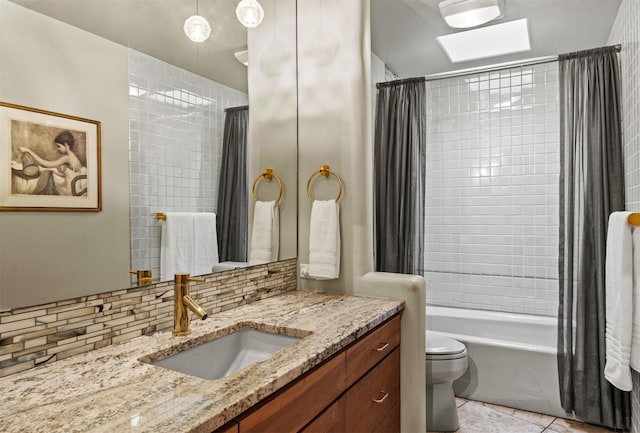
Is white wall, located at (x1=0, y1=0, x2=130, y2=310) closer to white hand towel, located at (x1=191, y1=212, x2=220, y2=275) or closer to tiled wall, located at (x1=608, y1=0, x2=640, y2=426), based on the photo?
white hand towel, located at (x1=191, y1=212, x2=220, y2=275)

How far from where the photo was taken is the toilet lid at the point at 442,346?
236cm

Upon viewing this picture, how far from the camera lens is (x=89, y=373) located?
102 centimetres

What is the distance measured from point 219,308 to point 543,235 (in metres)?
2.68

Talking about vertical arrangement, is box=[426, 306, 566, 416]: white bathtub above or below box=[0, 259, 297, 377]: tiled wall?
below

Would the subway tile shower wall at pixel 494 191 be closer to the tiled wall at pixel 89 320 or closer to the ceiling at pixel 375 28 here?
the ceiling at pixel 375 28

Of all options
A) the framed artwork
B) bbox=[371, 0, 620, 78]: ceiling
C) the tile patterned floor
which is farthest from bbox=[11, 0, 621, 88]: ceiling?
the tile patterned floor

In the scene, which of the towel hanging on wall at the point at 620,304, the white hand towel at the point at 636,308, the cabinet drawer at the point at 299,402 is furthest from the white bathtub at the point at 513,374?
the cabinet drawer at the point at 299,402

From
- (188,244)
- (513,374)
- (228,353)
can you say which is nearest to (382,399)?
(228,353)

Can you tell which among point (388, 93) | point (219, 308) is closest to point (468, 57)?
point (388, 93)

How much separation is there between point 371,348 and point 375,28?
7.11 feet

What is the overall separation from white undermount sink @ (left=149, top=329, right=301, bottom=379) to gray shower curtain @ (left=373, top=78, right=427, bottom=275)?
1548 mm

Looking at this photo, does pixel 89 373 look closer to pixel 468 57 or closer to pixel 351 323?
pixel 351 323

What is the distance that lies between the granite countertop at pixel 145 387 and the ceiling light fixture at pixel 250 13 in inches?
52.1

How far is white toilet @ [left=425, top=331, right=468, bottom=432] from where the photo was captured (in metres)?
2.33
